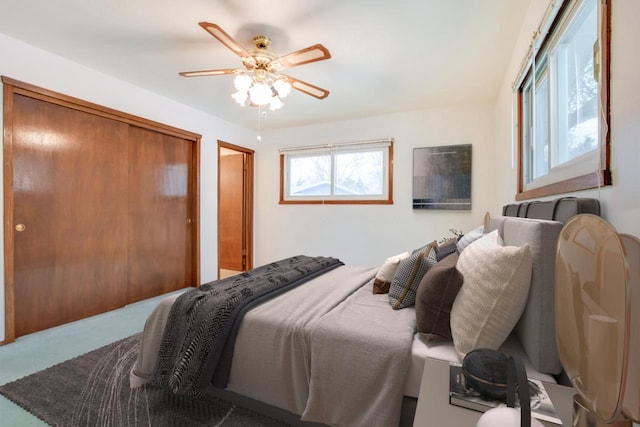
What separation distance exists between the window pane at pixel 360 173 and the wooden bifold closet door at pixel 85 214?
2198mm

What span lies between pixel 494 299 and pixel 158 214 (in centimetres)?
362

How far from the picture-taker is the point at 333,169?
445 centimetres

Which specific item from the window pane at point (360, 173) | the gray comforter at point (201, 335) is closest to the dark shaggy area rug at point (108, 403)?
the gray comforter at point (201, 335)

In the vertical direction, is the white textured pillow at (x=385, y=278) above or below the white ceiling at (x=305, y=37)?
below

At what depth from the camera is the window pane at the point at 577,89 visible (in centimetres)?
128

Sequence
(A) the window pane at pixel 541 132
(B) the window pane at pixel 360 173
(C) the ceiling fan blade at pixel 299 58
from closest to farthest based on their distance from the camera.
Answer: (A) the window pane at pixel 541 132 → (C) the ceiling fan blade at pixel 299 58 → (B) the window pane at pixel 360 173

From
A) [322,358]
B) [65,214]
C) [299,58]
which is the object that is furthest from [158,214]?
[322,358]

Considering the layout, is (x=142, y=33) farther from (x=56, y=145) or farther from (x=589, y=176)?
(x=589, y=176)

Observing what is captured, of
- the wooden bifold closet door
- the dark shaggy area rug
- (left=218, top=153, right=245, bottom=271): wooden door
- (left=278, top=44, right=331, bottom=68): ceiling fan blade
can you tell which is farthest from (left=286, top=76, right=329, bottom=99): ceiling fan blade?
(left=218, top=153, right=245, bottom=271): wooden door

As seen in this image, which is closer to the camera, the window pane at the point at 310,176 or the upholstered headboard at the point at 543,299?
the upholstered headboard at the point at 543,299

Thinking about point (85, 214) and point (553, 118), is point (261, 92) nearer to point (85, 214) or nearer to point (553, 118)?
point (553, 118)

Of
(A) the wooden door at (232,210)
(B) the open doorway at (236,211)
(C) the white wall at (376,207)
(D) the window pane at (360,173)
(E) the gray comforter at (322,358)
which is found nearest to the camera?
(E) the gray comforter at (322,358)

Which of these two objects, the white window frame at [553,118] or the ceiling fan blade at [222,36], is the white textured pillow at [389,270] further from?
the ceiling fan blade at [222,36]

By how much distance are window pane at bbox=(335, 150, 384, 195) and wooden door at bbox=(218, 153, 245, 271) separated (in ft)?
5.63
